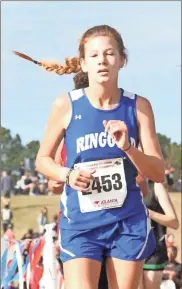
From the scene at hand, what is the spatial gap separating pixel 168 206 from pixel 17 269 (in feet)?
9.83

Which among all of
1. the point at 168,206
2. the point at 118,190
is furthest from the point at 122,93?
Result: the point at 168,206

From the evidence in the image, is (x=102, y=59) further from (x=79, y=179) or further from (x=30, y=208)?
(x=30, y=208)

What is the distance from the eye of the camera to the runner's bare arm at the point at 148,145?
555cm

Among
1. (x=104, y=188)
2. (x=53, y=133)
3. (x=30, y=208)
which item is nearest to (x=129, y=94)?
(x=53, y=133)

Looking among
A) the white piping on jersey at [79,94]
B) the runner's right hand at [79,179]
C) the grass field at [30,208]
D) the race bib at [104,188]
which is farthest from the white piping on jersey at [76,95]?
the grass field at [30,208]

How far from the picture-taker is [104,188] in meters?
5.59

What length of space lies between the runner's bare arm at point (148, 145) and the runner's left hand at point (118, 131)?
0.83 feet

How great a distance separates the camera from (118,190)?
5.59 meters

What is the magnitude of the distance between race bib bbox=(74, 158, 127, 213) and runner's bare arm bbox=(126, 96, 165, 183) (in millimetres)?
132

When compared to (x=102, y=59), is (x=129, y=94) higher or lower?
lower

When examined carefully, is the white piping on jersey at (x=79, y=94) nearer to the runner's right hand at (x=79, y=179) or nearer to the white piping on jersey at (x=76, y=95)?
the white piping on jersey at (x=76, y=95)

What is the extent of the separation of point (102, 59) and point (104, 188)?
0.71 metres

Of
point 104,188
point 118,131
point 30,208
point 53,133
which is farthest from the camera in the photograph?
point 30,208

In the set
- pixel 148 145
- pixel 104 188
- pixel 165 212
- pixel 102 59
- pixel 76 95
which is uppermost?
pixel 102 59
